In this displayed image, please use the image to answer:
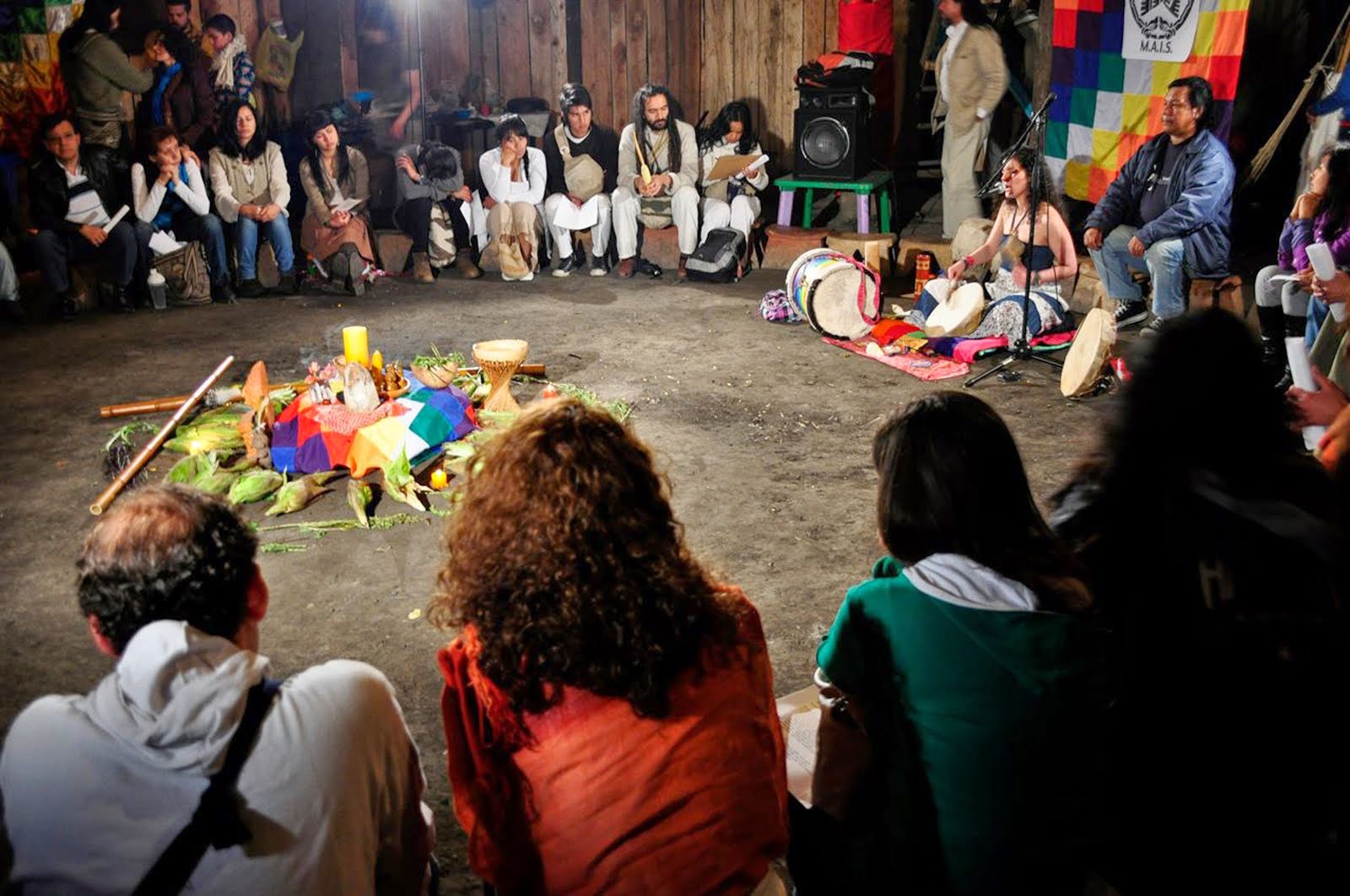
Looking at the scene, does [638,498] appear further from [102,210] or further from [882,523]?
[102,210]

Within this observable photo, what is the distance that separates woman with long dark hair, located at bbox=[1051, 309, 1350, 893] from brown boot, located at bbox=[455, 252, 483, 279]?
7.56 meters

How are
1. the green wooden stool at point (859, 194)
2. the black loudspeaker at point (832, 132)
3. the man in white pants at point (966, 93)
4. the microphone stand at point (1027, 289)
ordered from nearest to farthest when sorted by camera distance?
the microphone stand at point (1027, 289) → the man in white pants at point (966, 93) → the black loudspeaker at point (832, 132) → the green wooden stool at point (859, 194)

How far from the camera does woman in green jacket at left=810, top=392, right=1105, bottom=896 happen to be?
6.03 feet

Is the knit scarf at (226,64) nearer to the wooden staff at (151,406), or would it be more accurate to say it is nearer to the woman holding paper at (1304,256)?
the wooden staff at (151,406)

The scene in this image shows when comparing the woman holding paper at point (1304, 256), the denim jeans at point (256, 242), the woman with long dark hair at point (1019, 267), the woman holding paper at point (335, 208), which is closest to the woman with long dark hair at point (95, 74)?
the denim jeans at point (256, 242)

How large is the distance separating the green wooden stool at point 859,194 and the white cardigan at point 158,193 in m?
4.43

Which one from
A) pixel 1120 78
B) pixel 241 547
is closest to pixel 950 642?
pixel 241 547

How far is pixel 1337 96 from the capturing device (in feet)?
22.2

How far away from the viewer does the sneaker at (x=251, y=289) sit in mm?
8656

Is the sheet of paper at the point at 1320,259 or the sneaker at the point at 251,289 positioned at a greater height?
the sheet of paper at the point at 1320,259

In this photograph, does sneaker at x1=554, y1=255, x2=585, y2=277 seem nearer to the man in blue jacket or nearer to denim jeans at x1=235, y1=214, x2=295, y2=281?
denim jeans at x1=235, y1=214, x2=295, y2=281

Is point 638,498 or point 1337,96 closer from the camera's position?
point 638,498

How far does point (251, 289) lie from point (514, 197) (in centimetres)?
217

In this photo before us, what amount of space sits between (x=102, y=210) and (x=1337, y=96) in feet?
26.2
